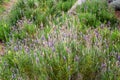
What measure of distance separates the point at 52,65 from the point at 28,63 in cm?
44

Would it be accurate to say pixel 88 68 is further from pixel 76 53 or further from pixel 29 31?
pixel 29 31

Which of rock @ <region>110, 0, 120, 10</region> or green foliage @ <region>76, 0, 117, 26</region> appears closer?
green foliage @ <region>76, 0, 117, 26</region>

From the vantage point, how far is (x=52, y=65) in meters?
3.66

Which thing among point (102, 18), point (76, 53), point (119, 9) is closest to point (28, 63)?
point (76, 53)

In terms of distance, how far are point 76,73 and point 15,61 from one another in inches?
40.0

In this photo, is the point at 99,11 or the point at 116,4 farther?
the point at 116,4

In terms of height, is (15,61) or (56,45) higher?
(56,45)

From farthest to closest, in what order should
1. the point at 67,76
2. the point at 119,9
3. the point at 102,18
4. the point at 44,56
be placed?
1. the point at 119,9
2. the point at 102,18
3. the point at 44,56
4. the point at 67,76

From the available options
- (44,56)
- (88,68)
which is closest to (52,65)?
(44,56)

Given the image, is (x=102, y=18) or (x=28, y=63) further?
(x=102, y=18)

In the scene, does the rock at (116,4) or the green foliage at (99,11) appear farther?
the rock at (116,4)

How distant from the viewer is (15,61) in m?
4.14

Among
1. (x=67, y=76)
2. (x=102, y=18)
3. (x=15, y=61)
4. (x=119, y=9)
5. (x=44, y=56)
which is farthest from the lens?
(x=119, y=9)

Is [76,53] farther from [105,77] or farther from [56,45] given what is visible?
[105,77]
